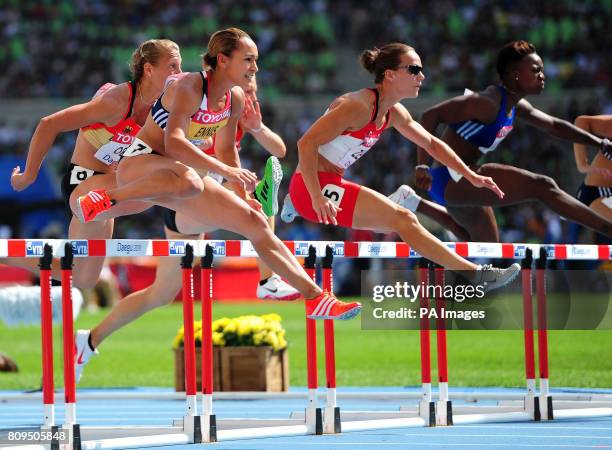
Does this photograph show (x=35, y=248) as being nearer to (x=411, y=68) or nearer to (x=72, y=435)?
(x=72, y=435)

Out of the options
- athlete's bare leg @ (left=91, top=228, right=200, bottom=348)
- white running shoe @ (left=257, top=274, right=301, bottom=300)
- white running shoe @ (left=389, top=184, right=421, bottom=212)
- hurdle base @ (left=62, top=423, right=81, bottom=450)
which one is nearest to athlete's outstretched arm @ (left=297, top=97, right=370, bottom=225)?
white running shoe @ (left=257, top=274, right=301, bottom=300)

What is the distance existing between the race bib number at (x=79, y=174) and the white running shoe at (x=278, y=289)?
1.24 m

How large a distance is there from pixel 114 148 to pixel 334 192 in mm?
1329

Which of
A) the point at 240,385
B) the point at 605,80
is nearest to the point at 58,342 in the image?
the point at 240,385

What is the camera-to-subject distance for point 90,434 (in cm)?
705

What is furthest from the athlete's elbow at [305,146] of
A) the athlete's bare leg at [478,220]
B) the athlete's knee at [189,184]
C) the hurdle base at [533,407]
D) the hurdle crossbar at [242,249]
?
the hurdle base at [533,407]

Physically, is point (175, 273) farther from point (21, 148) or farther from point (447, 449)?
point (21, 148)

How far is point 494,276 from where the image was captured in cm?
705

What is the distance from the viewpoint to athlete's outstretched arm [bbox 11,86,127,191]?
705 centimetres

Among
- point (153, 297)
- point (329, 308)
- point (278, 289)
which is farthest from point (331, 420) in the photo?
point (153, 297)

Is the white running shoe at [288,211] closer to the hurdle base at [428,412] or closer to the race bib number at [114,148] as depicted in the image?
the race bib number at [114,148]

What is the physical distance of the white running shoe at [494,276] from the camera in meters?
7.05

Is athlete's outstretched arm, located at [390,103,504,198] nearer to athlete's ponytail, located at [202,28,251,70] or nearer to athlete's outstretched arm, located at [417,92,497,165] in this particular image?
athlete's outstretched arm, located at [417,92,497,165]

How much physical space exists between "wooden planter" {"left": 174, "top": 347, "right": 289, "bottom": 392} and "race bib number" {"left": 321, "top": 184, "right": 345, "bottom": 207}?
3782 mm
